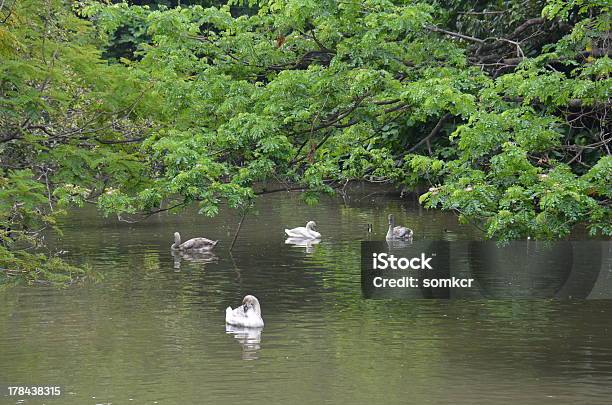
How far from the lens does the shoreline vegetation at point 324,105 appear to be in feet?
54.3

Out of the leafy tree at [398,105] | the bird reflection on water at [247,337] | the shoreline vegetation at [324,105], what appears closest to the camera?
the leafy tree at [398,105]

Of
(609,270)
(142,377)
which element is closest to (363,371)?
(142,377)

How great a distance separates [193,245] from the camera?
2745cm

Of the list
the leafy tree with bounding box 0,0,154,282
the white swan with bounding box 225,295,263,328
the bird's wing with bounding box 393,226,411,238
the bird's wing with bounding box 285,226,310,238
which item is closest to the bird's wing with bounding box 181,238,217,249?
the bird's wing with bounding box 285,226,310,238

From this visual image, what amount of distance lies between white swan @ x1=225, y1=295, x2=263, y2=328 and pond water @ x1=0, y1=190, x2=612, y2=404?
28 cm

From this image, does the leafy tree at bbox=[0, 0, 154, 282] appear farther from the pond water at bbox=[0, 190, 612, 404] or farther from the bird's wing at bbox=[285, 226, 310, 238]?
the bird's wing at bbox=[285, 226, 310, 238]

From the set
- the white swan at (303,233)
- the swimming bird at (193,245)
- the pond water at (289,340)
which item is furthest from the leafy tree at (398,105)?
the white swan at (303,233)

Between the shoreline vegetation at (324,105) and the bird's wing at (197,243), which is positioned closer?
the shoreline vegetation at (324,105)

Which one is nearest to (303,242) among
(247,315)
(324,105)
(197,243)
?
(197,243)

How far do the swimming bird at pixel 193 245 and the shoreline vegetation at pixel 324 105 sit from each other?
389 cm

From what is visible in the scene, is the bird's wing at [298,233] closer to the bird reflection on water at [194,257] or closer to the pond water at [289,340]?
the bird reflection on water at [194,257]

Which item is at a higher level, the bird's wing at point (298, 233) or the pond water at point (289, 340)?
the bird's wing at point (298, 233)

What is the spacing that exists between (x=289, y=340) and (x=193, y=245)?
1032cm

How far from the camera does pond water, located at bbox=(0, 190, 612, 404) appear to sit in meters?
14.5
